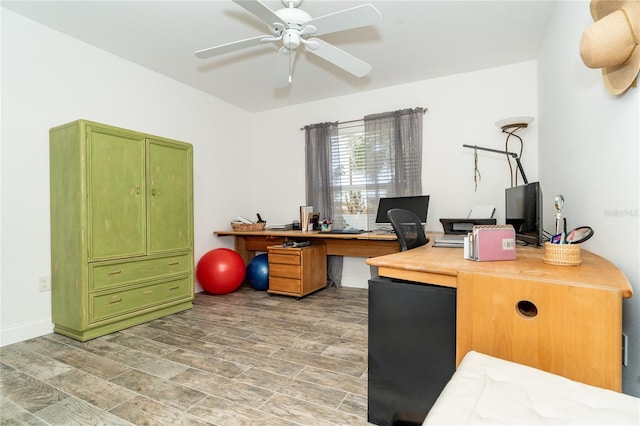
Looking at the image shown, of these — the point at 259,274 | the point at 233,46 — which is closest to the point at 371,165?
the point at 259,274

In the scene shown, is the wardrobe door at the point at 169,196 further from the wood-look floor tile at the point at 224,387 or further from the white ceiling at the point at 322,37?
the wood-look floor tile at the point at 224,387

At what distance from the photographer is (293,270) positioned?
365cm

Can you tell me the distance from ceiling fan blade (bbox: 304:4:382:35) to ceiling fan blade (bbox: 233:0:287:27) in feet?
0.70

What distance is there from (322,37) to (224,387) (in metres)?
2.86

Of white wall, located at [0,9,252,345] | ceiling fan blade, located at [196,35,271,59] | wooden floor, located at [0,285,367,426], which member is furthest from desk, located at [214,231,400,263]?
ceiling fan blade, located at [196,35,271,59]

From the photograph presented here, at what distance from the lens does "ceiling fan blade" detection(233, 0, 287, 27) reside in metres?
1.85

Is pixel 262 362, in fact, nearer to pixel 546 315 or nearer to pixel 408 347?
pixel 408 347

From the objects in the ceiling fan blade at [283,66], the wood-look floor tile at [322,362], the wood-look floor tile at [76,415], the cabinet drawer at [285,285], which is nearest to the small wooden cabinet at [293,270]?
the cabinet drawer at [285,285]

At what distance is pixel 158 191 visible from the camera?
3059 millimetres

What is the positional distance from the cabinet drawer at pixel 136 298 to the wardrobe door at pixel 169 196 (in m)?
0.35

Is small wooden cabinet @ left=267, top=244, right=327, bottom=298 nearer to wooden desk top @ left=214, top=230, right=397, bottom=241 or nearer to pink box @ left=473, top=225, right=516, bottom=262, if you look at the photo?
wooden desk top @ left=214, top=230, right=397, bottom=241

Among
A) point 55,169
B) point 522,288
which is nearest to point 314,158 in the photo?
point 55,169

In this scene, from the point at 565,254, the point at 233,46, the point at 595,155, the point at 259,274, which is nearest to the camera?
the point at 565,254

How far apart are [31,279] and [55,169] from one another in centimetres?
93
